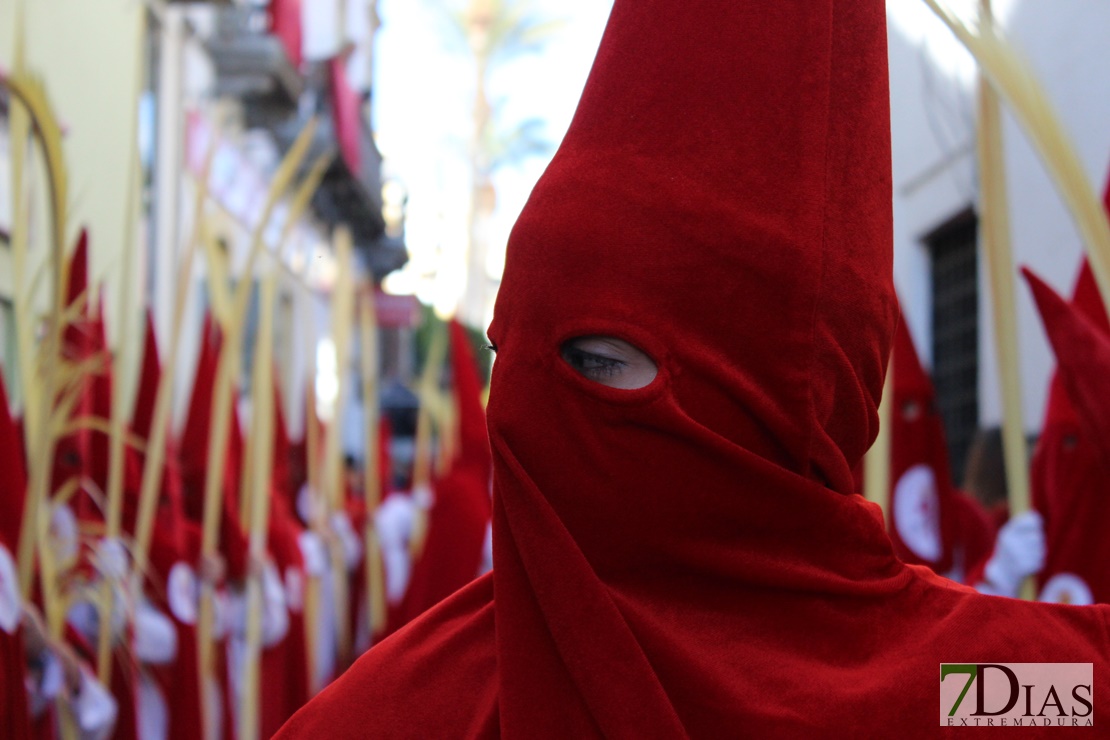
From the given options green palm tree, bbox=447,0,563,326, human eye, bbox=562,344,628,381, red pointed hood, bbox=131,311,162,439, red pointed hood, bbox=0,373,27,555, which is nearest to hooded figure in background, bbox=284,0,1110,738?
human eye, bbox=562,344,628,381

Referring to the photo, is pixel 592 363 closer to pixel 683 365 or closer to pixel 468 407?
pixel 683 365

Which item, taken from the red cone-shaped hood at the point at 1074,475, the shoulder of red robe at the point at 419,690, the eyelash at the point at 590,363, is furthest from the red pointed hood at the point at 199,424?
the eyelash at the point at 590,363

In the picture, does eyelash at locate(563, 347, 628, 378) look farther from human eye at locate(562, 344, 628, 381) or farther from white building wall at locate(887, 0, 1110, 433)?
white building wall at locate(887, 0, 1110, 433)

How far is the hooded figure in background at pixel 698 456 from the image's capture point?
147 cm

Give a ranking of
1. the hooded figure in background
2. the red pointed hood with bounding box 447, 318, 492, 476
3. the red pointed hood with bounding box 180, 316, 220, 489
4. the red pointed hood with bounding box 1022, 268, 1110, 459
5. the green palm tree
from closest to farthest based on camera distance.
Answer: the hooded figure in background, the red pointed hood with bounding box 1022, 268, 1110, 459, the red pointed hood with bounding box 180, 316, 220, 489, the red pointed hood with bounding box 447, 318, 492, 476, the green palm tree

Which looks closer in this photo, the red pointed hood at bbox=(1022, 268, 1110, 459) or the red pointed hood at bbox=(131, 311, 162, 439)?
the red pointed hood at bbox=(1022, 268, 1110, 459)

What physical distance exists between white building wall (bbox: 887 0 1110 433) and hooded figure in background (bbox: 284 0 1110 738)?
261 cm

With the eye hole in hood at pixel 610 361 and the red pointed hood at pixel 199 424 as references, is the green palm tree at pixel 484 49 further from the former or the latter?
the eye hole in hood at pixel 610 361

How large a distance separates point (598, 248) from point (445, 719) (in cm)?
55

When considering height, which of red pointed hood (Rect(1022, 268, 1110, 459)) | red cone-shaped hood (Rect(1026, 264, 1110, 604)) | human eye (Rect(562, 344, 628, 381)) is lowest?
red cone-shaped hood (Rect(1026, 264, 1110, 604))

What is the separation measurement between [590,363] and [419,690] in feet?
1.37

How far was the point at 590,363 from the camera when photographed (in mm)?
1550

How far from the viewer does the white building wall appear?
18.4 feet

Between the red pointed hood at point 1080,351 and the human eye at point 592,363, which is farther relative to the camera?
the red pointed hood at point 1080,351
